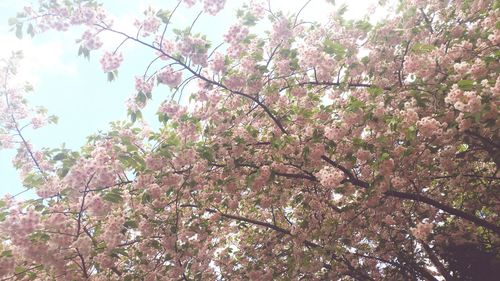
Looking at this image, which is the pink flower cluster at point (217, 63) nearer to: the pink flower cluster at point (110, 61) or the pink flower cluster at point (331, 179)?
the pink flower cluster at point (110, 61)

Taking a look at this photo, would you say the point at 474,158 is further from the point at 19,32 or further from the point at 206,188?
the point at 19,32

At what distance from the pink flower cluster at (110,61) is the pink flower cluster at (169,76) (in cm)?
66

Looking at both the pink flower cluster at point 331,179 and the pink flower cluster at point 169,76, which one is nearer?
the pink flower cluster at point 331,179

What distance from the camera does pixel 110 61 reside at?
5930 millimetres

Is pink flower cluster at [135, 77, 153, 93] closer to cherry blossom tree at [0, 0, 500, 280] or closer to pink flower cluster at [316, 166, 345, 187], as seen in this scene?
cherry blossom tree at [0, 0, 500, 280]

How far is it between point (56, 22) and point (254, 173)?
151 inches

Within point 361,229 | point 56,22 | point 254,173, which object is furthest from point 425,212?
point 56,22

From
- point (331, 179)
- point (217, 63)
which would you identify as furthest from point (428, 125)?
point (217, 63)

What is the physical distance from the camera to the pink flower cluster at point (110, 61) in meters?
5.89

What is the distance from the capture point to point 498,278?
9727 mm

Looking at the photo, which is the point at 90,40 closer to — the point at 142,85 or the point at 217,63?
the point at 142,85

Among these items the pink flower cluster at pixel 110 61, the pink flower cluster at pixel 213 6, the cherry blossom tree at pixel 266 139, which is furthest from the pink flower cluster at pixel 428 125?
the pink flower cluster at pixel 110 61

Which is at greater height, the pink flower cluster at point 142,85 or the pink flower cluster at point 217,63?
the pink flower cluster at point 217,63

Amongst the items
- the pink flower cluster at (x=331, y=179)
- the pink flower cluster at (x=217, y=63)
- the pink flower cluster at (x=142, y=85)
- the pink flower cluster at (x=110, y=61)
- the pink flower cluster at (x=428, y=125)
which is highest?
the pink flower cluster at (x=217, y=63)
